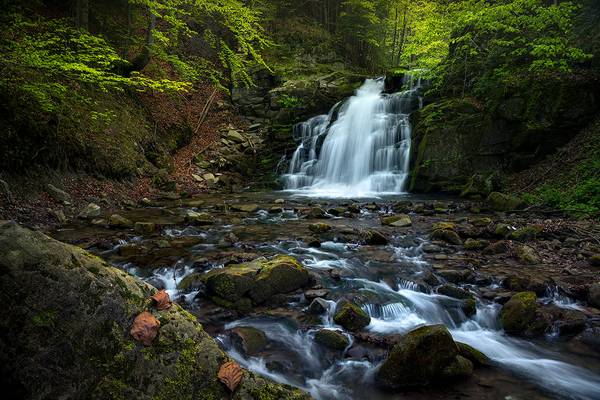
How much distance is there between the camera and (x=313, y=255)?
6.91 m

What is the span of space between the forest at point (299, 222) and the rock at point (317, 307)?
1.2 inches

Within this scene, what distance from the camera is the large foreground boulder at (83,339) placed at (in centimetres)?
169

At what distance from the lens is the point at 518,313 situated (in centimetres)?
447

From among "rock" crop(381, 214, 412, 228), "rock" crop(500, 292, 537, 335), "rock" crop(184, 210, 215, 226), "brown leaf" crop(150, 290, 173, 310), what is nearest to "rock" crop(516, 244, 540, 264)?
"rock" crop(500, 292, 537, 335)

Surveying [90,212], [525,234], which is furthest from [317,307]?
[90,212]

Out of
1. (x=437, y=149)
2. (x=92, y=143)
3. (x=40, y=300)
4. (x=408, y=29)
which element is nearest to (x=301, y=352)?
→ (x=40, y=300)

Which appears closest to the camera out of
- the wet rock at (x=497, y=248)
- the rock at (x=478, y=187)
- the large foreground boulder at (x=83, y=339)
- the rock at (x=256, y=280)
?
the large foreground boulder at (x=83, y=339)

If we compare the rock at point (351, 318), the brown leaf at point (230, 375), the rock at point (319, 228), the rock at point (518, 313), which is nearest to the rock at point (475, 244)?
the rock at point (518, 313)

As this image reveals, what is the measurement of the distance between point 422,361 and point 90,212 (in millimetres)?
8695

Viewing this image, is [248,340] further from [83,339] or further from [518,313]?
[518,313]

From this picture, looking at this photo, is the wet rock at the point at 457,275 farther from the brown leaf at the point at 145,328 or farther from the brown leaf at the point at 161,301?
the brown leaf at the point at 145,328

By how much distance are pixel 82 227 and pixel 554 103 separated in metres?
15.2

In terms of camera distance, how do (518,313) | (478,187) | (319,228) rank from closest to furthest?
(518,313) < (319,228) < (478,187)

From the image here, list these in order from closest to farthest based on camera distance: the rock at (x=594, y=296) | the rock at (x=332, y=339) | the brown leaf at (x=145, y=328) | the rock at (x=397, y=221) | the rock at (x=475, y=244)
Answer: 1. the brown leaf at (x=145, y=328)
2. the rock at (x=332, y=339)
3. the rock at (x=594, y=296)
4. the rock at (x=475, y=244)
5. the rock at (x=397, y=221)
